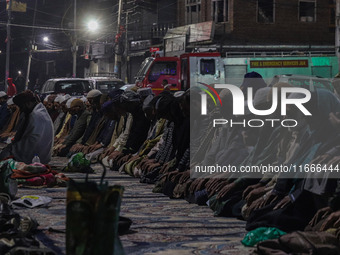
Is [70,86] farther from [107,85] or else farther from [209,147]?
[209,147]

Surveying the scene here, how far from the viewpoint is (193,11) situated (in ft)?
127

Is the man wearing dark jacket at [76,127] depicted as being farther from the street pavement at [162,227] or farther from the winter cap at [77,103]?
the street pavement at [162,227]

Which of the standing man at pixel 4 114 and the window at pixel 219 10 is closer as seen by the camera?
the standing man at pixel 4 114

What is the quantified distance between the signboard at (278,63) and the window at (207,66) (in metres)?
1.28

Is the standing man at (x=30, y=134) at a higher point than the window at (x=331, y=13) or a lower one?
lower

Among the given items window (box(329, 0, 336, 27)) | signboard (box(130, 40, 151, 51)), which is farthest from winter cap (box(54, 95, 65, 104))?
signboard (box(130, 40, 151, 51))

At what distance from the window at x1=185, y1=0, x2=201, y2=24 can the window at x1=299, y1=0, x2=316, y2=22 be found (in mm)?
4619

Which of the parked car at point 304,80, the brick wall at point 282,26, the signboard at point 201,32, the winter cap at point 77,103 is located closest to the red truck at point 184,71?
the signboard at point 201,32

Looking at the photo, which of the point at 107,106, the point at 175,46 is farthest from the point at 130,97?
the point at 175,46

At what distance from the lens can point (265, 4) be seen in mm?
36500

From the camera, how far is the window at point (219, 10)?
36.1m

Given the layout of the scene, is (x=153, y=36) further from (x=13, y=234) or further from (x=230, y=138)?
(x=13, y=234)

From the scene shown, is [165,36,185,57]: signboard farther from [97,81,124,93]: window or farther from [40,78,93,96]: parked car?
[40,78,93,96]: parked car

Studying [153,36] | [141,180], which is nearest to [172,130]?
[141,180]
